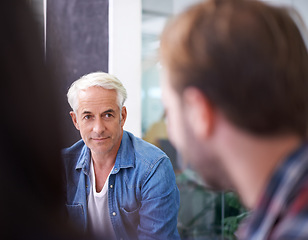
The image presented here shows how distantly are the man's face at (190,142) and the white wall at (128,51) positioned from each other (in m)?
2.68

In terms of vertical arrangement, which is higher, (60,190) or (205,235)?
(60,190)

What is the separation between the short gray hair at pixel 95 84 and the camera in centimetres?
221

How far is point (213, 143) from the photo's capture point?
2.05ft

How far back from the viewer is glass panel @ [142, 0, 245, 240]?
361 cm

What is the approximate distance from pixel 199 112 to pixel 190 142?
7cm

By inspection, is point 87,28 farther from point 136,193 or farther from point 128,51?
point 136,193

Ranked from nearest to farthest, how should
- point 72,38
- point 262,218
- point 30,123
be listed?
point 30,123
point 262,218
point 72,38

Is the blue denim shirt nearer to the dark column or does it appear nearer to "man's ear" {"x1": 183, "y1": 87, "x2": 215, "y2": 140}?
the dark column

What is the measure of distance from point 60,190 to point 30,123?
0.06 meters

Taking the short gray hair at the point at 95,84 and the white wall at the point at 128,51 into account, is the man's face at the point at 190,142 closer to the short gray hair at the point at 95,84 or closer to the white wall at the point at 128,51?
the short gray hair at the point at 95,84

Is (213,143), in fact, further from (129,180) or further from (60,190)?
(129,180)

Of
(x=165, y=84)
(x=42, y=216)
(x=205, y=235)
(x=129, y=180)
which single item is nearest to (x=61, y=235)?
(x=42, y=216)

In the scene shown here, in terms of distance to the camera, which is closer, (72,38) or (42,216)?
(42,216)

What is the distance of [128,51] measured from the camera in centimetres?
344
